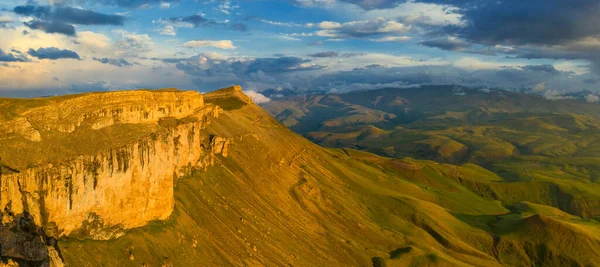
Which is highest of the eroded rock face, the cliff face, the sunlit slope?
the eroded rock face

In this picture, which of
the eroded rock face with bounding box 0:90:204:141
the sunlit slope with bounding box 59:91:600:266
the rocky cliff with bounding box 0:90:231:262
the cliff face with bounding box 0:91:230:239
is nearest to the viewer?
the cliff face with bounding box 0:91:230:239

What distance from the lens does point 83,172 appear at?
90.1 meters

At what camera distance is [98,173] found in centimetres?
9369

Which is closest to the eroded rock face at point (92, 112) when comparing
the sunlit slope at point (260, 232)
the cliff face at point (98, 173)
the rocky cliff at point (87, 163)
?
the cliff face at point (98, 173)

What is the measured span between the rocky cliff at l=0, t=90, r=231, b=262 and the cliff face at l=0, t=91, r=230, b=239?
159mm

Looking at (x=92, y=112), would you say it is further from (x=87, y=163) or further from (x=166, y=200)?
(x=166, y=200)

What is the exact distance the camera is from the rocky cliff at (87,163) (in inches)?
3223

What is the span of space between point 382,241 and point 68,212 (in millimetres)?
123827

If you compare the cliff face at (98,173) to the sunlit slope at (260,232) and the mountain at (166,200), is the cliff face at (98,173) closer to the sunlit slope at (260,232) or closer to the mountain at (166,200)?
the mountain at (166,200)

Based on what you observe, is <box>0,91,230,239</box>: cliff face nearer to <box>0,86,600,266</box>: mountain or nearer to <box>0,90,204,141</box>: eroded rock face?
<box>0,90,204,141</box>: eroded rock face

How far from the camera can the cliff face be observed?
81.6 m

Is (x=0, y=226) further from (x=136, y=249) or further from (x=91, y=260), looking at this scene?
(x=136, y=249)

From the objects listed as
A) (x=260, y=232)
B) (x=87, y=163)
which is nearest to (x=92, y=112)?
(x=87, y=163)

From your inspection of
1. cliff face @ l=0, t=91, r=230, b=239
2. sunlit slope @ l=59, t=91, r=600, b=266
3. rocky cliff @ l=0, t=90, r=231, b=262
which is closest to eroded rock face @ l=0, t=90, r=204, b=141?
cliff face @ l=0, t=91, r=230, b=239
